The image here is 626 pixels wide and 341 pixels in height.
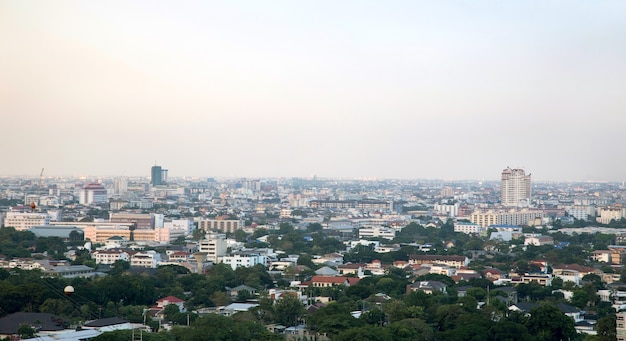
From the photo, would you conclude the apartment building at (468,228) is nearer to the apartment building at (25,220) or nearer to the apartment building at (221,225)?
the apartment building at (221,225)

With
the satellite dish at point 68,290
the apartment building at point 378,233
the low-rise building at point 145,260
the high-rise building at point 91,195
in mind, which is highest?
the high-rise building at point 91,195

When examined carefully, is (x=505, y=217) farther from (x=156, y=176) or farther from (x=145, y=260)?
(x=156, y=176)

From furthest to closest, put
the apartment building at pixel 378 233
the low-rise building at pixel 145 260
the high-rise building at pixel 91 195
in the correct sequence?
the high-rise building at pixel 91 195 < the apartment building at pixel 378 233 < the low-rise building at pixel 145 260

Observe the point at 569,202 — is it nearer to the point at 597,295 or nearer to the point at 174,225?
the point at 174,225

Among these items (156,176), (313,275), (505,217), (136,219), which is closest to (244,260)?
(313,275)

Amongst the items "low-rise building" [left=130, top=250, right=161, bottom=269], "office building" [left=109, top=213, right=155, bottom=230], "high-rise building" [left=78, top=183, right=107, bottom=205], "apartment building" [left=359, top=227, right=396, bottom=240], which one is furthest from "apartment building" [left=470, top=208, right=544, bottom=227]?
"low-rise building" [left=130, top=250, right=161, bottom=269]

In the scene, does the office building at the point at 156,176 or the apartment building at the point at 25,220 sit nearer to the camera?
the apartment building at the point at 25,220

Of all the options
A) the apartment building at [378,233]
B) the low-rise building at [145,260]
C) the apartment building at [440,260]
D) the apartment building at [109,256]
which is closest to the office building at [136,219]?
the apartment building at [378,233]

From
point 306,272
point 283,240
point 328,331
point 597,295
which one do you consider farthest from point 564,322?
point 283,240
